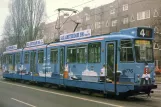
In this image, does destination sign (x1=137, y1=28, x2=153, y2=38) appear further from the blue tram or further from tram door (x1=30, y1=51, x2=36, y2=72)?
tram door (x1=30, y1=51, x2=36, y2=72)

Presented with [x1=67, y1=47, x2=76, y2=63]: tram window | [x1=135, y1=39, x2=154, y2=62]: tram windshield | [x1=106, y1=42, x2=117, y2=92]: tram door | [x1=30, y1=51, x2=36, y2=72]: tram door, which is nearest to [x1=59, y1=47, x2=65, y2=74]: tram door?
[x1=67, y1=47, x2=76, y2=63]: tram window

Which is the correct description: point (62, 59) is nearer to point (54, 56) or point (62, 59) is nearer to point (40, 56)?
point (54, 56)

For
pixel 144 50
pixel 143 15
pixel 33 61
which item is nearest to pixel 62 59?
pixel 33 61

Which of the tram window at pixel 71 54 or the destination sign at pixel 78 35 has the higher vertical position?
the destination sign at pixel 78 35

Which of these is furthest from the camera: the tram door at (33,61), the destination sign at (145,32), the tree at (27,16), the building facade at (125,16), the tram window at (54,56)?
the tree at (27,16)

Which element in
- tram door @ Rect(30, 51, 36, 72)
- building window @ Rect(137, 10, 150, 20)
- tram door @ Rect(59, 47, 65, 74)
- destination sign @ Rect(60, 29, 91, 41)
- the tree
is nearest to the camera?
destination sign @ Rect(60, 29, 91, 41)

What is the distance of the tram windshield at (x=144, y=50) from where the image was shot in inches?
567

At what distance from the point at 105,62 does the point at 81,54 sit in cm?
253

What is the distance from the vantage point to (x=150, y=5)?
48.7 metres

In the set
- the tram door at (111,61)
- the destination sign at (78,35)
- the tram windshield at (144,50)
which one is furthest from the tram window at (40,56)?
the tram windshield at (144,50)

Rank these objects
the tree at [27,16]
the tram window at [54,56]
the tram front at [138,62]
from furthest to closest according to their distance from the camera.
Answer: the tree at [27,16] → the tram window at [54,56] → the tram front at [138,62]

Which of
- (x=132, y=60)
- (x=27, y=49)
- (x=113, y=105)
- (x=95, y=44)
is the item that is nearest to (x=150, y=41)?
(x=132, y=60)

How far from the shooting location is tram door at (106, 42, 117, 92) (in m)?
14.8

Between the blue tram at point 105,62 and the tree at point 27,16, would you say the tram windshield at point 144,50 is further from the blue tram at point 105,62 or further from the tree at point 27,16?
the tree at point 27,16
